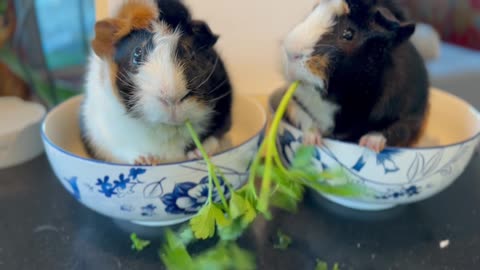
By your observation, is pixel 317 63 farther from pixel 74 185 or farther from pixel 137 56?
pixel 74 185

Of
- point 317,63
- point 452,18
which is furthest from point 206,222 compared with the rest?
point 452,18

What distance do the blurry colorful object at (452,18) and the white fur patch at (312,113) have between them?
0.79 meters

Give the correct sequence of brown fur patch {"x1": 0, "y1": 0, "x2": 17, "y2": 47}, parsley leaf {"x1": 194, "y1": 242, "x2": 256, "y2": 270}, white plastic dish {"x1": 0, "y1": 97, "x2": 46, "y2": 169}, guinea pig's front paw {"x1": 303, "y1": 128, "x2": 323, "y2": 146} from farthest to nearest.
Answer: brown fur patch {"x1": 0, "y1": 0, "x2": 17, "y2": 47} → white plastic dish {"x1": 0, "y1": 97, "x2": 46, "y2": 169} → guinea pig's front paw {"x1": 303, "y1": 128, "x2": 323, "y2": 146} → parsley leaf {"x1": 194, "y1": 242, "x2": 256, "y2": 270}

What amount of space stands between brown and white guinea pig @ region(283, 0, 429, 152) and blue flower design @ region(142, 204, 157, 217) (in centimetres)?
23

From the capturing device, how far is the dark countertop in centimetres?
73

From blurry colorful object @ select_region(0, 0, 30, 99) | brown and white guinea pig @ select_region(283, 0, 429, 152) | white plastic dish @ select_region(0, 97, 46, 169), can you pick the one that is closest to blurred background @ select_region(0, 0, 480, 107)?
blurry colorful object @ select_region(0, 0, 30, 99)

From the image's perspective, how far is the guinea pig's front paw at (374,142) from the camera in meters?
0.72

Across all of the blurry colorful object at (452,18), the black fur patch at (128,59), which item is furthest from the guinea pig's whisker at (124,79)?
the blurry colorful object at (452,18)

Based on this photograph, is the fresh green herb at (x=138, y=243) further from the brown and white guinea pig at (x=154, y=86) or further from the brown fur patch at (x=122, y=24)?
the brown fur patch at (x=122, y=24)

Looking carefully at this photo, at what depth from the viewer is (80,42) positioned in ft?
3.56

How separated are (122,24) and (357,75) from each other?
315 mm

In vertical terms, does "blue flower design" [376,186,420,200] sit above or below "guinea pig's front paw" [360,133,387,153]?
below

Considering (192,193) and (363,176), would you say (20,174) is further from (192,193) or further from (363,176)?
(363,176)

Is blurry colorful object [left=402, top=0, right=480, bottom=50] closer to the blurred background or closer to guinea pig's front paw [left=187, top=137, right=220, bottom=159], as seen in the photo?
the blurred background
